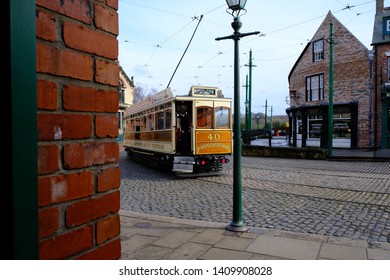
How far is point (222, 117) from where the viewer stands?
1238 centimetres

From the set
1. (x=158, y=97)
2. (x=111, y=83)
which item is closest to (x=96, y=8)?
(x=111, y=83)

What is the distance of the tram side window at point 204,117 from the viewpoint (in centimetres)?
1204

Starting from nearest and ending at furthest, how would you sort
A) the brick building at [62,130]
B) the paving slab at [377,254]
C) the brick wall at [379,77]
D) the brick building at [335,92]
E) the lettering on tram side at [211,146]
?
1. the brick building at [62,130]
2. the paving slab at [377,254]
3. the lettering on tram side at [211,146]
4. the brick wall at [379,77]
5. the brick building at [335,92]

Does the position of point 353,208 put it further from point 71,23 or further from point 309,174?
point 71,23

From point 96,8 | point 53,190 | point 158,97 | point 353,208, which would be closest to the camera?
point 53,190

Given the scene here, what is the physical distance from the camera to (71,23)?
3.91ft

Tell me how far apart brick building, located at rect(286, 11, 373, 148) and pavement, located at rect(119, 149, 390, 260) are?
17.5 metres

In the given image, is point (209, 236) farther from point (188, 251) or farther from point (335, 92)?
point (335, 92)

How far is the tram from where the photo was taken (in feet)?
38.5

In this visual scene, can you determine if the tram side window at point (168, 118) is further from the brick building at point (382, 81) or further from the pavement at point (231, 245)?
the brick building at point (382, 81)

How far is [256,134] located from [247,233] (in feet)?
113

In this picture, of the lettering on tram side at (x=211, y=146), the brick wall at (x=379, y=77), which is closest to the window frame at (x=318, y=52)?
the brick wall at (x=379, y=77)

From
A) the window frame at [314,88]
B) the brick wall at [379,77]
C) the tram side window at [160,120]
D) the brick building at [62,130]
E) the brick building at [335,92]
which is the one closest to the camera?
the brick building at [62,130]

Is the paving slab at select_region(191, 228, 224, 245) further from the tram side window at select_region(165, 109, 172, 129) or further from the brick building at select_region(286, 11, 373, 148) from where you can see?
the brick building at select_region(286, 11, 373, 148)
